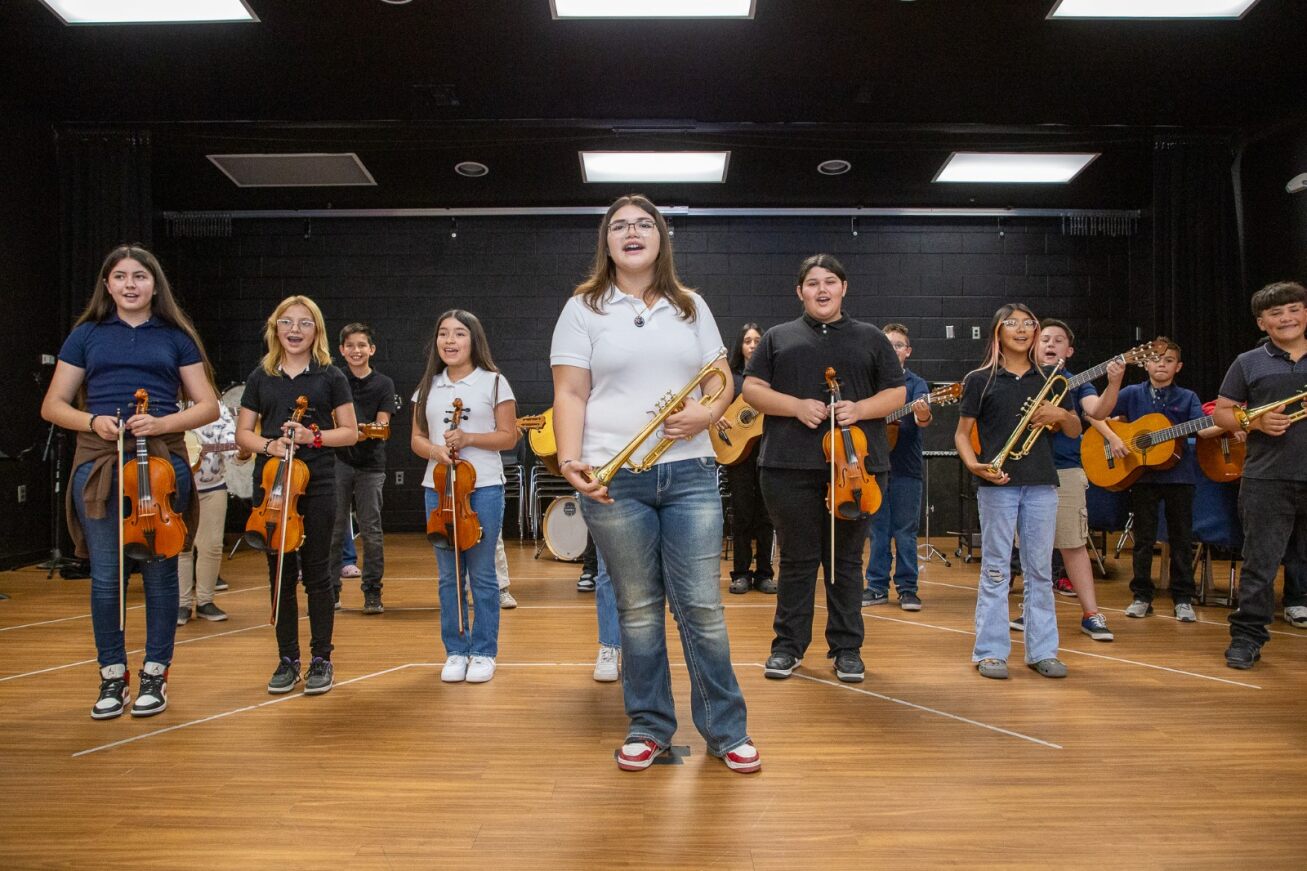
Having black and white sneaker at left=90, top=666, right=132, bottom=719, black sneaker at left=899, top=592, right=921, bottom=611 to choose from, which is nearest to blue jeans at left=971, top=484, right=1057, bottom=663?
black sneaker at left=899, top=592, right=921, bottom=611

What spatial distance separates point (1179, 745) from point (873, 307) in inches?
278

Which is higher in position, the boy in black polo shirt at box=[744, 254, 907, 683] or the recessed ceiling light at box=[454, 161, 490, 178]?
the recessed ceiling light at box=[454, 161, 490, 178]

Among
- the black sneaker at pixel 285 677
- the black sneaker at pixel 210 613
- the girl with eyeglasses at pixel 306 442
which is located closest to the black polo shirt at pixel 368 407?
the black sneaker at pixel 210 613

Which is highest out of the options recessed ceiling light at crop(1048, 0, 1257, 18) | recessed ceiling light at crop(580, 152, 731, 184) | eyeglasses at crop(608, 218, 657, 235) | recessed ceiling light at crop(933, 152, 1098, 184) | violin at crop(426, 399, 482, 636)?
recessed ceiling light at crop(1048, 0, 1257, 18)

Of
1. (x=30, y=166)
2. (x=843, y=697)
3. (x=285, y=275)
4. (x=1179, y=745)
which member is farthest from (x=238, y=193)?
(x=1179, y=745)

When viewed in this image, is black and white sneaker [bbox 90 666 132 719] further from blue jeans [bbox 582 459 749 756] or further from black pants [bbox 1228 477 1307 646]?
black pants [bbox 1228 477 1307 646]

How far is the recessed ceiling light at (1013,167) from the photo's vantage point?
7.62 meters

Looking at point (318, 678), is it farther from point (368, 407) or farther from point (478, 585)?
point (368, 407)

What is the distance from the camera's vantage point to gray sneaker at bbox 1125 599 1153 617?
178 inches

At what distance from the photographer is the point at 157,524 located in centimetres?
271

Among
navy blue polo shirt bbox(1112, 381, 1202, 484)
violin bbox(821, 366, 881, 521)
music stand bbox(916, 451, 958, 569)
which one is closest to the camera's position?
violin bbox(821, 366, 881, 521)

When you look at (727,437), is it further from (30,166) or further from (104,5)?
(30,166)

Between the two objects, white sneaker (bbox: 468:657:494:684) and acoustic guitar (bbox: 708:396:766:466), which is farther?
acoustic guitar (bbox: 708:396:766:466)

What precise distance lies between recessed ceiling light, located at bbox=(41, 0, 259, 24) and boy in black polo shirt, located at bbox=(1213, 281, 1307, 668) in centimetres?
598
